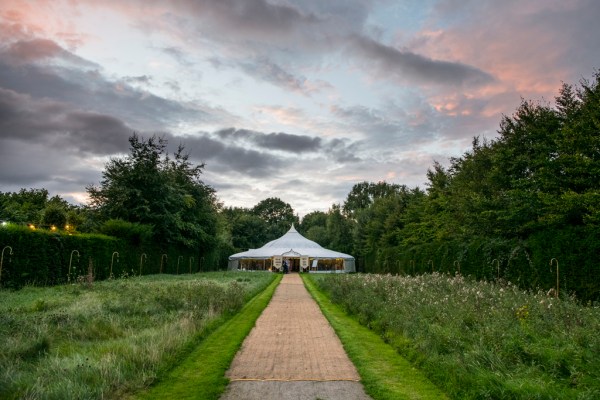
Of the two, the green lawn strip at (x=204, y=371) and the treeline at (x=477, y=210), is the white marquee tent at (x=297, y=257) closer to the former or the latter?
the treeline at (x=477, y=210)

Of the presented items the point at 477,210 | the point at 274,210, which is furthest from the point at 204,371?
the point at 274,210

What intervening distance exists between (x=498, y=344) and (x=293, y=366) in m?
2.99

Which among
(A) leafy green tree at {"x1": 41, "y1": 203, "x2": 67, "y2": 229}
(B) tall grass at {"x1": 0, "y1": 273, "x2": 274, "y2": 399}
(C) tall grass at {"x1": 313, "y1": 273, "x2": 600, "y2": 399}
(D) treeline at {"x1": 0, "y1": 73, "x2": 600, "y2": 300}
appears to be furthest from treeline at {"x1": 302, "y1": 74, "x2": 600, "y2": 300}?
(A) leafy green tree at {"x1": 41, "y1": 203, "x2": 67, "y2": 229}

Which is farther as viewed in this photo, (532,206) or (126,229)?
(126,229)

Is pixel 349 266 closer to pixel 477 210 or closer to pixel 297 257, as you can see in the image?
pixel 297 257

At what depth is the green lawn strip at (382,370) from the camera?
5582 mm

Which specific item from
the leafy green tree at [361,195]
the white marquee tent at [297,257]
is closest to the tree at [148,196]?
the white marquee tent at [297,257]

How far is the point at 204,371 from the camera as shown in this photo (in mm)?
6445

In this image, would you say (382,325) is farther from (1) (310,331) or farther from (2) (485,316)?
(2) (485,316)

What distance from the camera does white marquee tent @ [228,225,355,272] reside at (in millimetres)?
56609

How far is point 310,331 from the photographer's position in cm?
1039

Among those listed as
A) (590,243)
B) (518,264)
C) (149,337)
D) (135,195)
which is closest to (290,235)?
(135,195)

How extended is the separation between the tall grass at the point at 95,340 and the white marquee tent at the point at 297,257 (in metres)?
42.9

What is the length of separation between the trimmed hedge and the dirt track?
1072 cm
